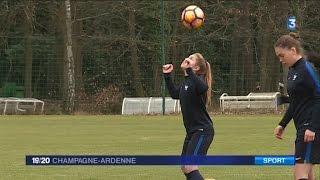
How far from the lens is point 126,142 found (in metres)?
15.5

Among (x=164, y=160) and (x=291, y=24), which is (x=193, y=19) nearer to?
(x=164, y=160)

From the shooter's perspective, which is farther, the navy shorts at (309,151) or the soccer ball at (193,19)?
the soccer ball at (193,19)

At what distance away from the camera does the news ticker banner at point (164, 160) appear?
7672 mm

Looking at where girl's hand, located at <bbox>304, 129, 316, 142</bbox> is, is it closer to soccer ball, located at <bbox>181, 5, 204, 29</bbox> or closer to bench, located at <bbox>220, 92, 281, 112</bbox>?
soccer ball, located at <bbox>181, 5, 204, 29</bbox>

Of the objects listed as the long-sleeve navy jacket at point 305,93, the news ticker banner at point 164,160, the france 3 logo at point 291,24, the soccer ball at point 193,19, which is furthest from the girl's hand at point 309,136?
the france 3 logo at point 291,24

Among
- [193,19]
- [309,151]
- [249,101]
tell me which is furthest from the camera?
[249,101]

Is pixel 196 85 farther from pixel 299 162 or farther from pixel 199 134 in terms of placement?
pixel 299 162

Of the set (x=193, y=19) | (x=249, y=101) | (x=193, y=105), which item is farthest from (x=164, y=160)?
(x=249, y=101)

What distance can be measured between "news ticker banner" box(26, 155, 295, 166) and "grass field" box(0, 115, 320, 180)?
2.09 metres

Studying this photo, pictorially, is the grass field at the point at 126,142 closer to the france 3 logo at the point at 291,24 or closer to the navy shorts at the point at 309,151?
the navy shorts at the point at 309,151

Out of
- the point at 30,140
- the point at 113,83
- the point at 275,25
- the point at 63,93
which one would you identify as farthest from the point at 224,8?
the point at 30,140

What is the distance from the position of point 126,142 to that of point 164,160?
7.76 meters

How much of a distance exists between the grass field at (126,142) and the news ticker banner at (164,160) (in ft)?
6.86

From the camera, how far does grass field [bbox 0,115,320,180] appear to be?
10438 mm
